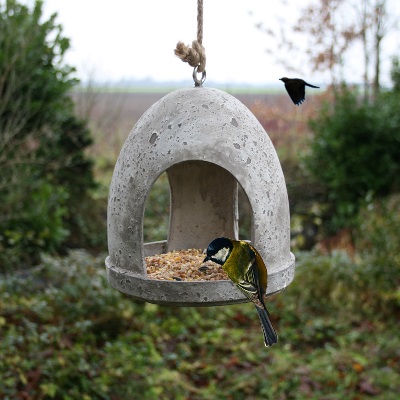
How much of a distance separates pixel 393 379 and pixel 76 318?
273cm

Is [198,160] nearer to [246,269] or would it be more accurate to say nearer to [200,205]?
[246,269]

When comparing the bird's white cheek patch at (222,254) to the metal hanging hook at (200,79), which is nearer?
the bird's white cheek patch at (222,254)

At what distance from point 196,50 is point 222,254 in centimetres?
71

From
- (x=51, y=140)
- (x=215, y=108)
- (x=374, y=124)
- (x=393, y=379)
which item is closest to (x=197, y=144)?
(x=215, y=108)

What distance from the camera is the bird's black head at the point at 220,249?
1.76 m

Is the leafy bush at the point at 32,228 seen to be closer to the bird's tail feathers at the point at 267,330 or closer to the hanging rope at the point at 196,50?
the hanging rope at the point at 196,50

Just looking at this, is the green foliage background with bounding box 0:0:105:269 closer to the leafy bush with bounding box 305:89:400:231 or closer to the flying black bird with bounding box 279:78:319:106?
the leafy bush with bounding box 305:89:400:231

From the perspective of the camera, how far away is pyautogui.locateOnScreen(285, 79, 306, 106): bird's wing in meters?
1.96

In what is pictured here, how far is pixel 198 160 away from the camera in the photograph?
1.99 metres

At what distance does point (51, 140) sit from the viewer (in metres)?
6.82

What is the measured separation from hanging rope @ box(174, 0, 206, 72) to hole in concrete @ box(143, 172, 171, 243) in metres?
6.08

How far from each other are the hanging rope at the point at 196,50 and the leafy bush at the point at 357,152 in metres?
6.16

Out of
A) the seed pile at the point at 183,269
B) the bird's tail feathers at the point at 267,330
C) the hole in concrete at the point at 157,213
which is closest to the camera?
the bird's tail feathers at the point at 267,330

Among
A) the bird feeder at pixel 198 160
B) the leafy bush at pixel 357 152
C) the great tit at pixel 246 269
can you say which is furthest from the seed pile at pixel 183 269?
the leafy bush at pixel 357 152
